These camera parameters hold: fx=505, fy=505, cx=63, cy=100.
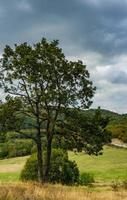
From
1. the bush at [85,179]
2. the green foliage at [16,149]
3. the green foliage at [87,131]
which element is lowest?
the bush at [85,179]

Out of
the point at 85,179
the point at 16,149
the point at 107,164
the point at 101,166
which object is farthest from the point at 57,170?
the point at 16,149

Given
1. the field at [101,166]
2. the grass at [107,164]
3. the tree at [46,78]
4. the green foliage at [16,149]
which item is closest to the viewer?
the tree at [46,78]

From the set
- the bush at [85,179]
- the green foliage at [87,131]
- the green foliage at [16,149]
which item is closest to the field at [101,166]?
the bush at [85,179]

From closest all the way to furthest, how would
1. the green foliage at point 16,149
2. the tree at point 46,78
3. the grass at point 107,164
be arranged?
1. the tree at point 46,78
2. the grass at point 107,164
3. the green foliage at point 16,149

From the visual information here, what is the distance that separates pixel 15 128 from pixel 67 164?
42.5ft

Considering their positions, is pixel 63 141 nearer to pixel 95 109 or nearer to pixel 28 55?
pixel 95 109

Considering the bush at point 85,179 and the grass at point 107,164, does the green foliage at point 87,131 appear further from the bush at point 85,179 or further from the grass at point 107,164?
the grass at point 107,164

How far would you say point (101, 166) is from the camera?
243 feet

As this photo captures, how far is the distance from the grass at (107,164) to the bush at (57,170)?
13330 millimetres

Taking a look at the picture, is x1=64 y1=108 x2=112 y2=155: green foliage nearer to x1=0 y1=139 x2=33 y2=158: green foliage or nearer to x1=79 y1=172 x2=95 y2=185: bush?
x1=79 y1=172 x2=95 y2=185: bush

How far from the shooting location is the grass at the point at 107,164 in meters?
65.5

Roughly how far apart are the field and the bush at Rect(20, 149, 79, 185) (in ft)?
43.7

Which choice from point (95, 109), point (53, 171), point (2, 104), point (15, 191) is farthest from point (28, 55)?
point (15, 191)

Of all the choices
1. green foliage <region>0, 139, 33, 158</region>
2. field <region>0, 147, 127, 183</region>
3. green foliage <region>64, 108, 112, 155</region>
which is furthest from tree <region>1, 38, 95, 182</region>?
green foliage <region>0, 139, 33, 158</region>
